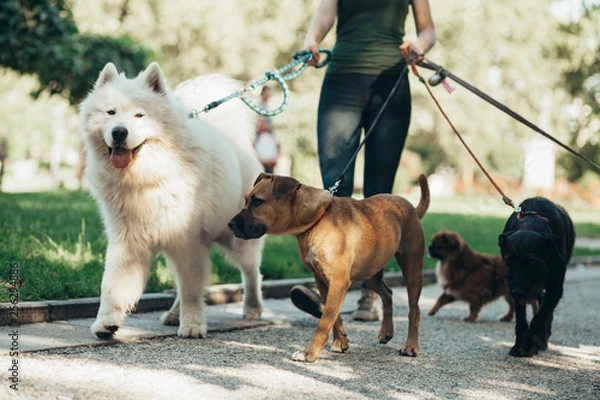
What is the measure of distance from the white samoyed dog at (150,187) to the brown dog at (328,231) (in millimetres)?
787

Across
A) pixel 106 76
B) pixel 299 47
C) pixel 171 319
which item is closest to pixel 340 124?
pixel 106 76

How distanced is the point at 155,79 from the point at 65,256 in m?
2.45

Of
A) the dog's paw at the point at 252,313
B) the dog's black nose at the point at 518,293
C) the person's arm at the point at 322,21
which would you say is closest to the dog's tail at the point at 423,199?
the dog's black nose at the point at 518,293

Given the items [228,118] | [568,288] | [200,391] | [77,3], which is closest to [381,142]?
[228,118]

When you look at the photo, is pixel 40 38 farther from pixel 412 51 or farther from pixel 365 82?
pixel 412 51

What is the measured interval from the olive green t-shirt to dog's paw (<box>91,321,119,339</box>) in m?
2.66

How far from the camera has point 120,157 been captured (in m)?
4.76

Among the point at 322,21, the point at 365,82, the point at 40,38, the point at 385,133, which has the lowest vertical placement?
the point at 385,133

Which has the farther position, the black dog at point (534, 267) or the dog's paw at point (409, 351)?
the black dog at point (534, 267)

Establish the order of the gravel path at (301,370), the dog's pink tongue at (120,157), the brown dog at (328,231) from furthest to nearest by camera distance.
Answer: the dog's pink tongue at (120,157), the brown dog at (328,231), the gravel path at (301,370)

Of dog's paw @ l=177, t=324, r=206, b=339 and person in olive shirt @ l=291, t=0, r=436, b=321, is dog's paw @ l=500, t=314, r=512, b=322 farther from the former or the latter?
dog's paw @ l=177, t=324, r=206, b=339

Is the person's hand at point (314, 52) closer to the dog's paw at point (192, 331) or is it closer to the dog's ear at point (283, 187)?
the dog's ear at point (283, 187)

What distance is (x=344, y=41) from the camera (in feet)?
19.6

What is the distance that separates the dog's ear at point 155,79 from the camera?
5.02 m
